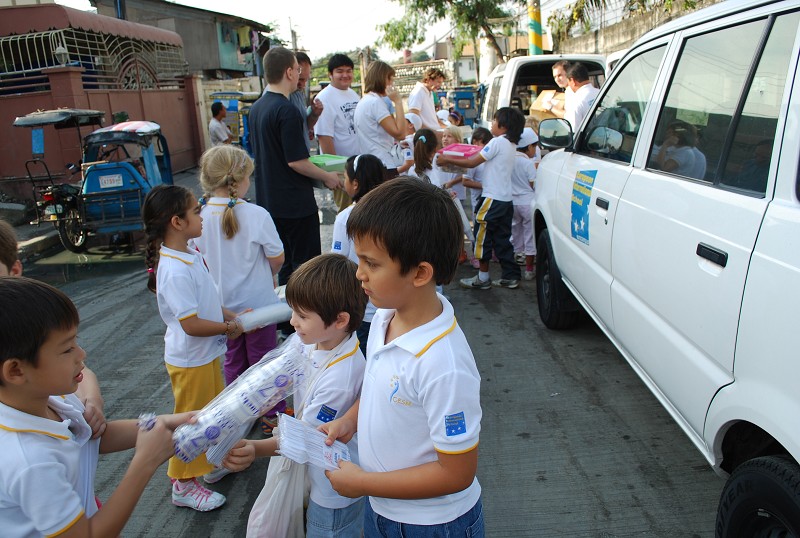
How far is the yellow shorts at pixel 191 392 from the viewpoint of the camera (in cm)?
294

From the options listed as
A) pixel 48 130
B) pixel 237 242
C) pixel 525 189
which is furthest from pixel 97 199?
pixel 237 242

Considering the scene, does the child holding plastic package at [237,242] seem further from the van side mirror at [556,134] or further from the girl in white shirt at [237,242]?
the van side mirror at [556,134]

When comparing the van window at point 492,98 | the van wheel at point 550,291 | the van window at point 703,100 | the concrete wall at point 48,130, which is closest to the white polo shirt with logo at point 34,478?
the van window at point 703,100

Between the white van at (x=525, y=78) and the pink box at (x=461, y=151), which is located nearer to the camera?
the pink box at (x=461, y=151)

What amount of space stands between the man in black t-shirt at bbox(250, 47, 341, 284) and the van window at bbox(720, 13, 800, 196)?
279cm

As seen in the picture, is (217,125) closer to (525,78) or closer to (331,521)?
(525,78)

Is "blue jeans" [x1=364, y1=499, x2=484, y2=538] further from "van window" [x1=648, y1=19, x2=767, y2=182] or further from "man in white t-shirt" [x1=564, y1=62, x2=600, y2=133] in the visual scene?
"man in white t-shirt" [x1=564, y1=62, x2=600, y2=133]

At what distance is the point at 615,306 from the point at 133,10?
29.7 metres

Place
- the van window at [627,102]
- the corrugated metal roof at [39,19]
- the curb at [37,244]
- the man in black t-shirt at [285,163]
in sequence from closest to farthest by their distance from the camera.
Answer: the van window at [627,102] < the man in black t-shirt at [285,163] < the curb at [37,244] < the corrugated metal roof at [39,19]

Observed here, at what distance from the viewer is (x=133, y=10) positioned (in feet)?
89.9

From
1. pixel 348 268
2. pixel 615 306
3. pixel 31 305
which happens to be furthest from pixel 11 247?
pixel 615 306

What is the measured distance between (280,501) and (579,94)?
6.21 meters

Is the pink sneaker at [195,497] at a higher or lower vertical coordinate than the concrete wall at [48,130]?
lower

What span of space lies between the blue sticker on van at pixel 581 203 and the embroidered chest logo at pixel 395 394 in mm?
2449
